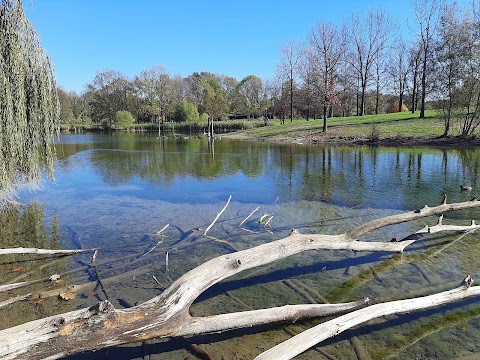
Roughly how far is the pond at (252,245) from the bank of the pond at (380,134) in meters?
13.3

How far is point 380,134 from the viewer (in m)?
34.7

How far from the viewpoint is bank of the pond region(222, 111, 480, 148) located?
3052cm

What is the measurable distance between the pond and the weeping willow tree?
1919 millimetres

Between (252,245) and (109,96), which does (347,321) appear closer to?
(252,245)

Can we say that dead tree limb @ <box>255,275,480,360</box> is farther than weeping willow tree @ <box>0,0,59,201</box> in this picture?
No

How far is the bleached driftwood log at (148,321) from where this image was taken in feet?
10.1

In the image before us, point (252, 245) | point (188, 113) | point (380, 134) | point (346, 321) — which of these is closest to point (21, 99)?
point (252, 245)

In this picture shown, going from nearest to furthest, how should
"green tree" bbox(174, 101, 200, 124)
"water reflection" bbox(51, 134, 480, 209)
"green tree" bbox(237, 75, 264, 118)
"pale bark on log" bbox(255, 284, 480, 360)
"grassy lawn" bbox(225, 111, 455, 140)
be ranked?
"pale bark on log" bbox(255, 284, 480, 360)
"water reflection" bbox(51, 134, 480, 209)
"grassy lawn" bbox(225, 111, 455, 140)
"green tree" bbox(174, 101, 200, 124)
"green tree" bbox(237, 75, 264, 118)

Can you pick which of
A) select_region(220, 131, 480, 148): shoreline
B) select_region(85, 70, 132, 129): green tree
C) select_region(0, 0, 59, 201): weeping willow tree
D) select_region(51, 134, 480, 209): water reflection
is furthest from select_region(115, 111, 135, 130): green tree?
select_region(0, 0, 59, 201): weeping willow tree

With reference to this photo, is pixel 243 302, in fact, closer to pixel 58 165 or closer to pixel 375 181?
pixel 375 181

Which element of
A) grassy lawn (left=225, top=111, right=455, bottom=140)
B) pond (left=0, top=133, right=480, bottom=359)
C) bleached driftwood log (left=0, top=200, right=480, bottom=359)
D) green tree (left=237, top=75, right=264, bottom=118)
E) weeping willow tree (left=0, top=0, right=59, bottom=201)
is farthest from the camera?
green tree (left=237, top=75, right=264, bottom=118)

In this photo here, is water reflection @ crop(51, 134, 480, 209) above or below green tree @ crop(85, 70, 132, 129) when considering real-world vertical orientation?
below

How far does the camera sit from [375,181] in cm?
1642

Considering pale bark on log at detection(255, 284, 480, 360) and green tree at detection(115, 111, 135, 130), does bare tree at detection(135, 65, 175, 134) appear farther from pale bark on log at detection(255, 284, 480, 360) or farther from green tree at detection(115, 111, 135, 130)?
pale bark on log at detection(255, 284, 480, 360)
